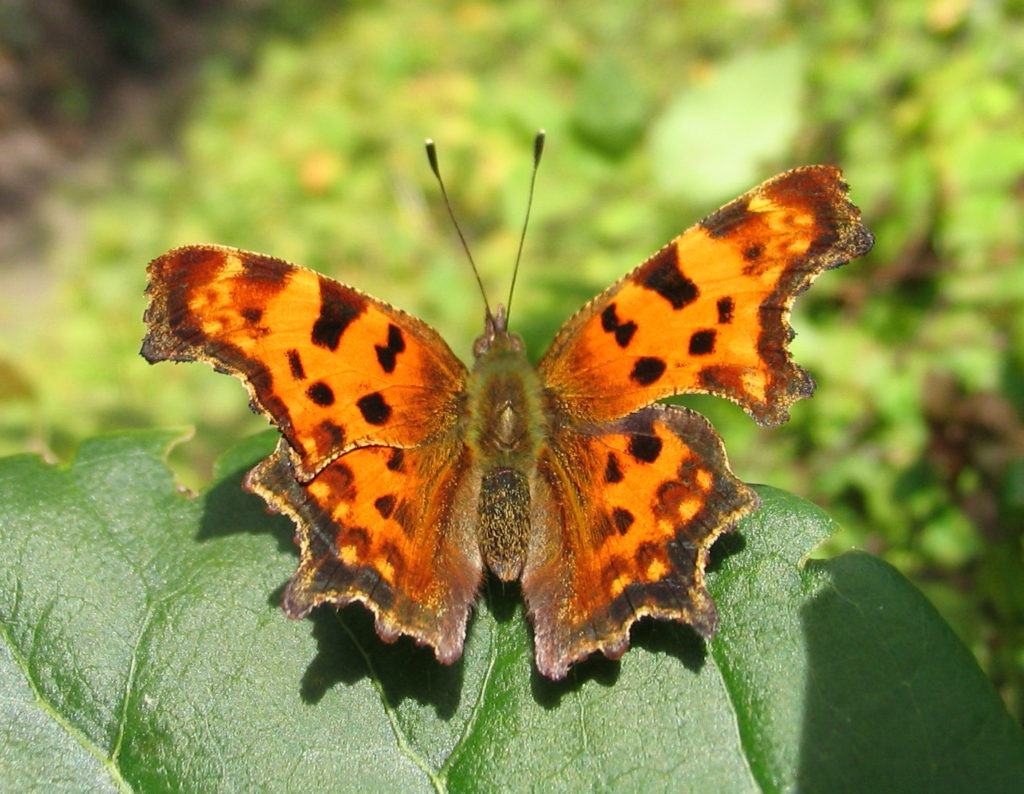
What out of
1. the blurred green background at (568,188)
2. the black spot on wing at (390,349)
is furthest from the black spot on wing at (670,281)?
the blurred green background at (568,188)

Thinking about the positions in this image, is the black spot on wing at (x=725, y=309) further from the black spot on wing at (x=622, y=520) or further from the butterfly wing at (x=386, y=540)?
the butterfly wing at (x=386, y=540)

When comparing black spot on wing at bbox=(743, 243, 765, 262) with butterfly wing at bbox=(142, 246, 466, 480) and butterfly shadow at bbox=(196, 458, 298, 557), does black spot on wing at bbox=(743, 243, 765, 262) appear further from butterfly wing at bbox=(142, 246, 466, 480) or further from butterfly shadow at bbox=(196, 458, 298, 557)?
butterfly shadow at bbox=(196, 458, 298, 557)

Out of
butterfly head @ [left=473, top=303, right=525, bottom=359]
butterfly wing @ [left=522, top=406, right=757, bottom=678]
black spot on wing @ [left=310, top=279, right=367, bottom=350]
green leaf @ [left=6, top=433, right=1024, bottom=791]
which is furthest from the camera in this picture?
butterfly head @ [left=473, top=303, right=525, bottom=359]

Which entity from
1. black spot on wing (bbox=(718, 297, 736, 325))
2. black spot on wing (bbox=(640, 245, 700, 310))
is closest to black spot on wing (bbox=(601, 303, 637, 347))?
black spot on wing (bbox=(640, 245, 700, 310))

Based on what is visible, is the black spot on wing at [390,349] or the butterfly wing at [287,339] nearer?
the butterfly wing at [287,339]

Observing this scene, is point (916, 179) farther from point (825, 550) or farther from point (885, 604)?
point (885, 604)

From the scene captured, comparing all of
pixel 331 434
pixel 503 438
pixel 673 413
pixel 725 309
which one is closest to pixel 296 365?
pixel 331 434

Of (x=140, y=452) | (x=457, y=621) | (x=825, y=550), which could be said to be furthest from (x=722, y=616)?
(x=140, y=452)
